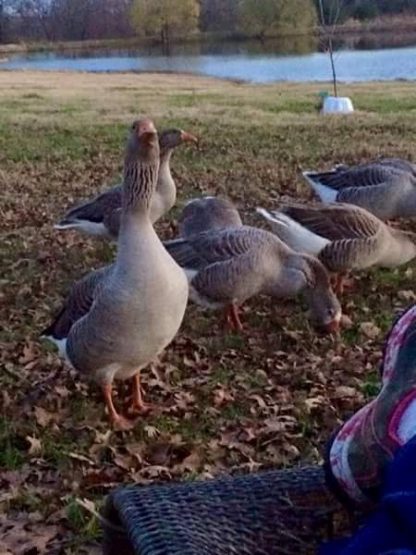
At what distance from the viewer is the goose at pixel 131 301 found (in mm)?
4383

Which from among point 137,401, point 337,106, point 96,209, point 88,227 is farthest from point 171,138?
Result: point 337,106

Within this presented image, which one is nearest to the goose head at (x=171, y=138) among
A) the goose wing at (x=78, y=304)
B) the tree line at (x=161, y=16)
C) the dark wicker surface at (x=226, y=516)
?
the goose wing at (x=78, y=304)

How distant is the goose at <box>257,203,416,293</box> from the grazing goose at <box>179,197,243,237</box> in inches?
15.3

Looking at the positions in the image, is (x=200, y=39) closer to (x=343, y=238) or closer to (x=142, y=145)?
(x=343, y=238)

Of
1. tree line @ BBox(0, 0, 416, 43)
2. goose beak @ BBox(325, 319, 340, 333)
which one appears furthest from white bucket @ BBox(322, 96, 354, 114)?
tree line @ BBox(0, 0, 416, 43)

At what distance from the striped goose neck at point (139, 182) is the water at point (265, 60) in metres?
26.2

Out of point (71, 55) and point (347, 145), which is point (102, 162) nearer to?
point (347, 145)

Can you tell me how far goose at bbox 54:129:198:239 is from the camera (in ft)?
24.1

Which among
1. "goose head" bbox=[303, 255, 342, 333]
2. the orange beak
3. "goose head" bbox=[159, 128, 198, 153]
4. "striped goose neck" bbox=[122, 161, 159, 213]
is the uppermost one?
the orange beak

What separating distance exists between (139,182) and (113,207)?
2685 millimetres

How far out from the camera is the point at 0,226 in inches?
361

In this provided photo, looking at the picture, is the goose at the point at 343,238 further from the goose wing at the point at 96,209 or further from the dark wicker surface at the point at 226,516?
the dark wicker surface at the point at 226,516

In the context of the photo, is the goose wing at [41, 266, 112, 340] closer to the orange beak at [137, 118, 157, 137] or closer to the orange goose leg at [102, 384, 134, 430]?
the orange goose leg at [102, 384, 134, 430]


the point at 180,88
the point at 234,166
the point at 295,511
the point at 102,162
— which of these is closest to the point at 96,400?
the point at 295,511
